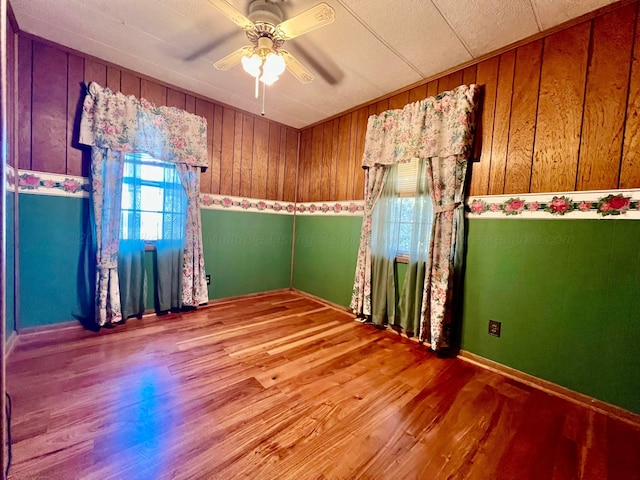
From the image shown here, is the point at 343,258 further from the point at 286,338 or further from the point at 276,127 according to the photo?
the point at 276,127

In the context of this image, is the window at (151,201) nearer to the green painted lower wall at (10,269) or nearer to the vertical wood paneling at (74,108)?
the vertical wood paneling at (74,108)

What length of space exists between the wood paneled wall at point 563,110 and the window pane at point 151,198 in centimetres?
290

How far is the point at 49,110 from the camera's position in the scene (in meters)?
2.14

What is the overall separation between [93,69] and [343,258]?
308 cm

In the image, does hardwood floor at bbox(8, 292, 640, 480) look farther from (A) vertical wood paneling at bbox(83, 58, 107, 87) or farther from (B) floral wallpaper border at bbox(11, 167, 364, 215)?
(A) vertical wood paneling at bbox(83, 58, 107, 87)

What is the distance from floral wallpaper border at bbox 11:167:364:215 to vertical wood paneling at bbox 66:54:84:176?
120 mm

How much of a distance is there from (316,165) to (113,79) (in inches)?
89.3

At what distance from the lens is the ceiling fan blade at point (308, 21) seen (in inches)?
51.2

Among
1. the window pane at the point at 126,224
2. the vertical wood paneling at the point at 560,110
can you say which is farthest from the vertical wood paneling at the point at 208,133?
the vertical wood paneling at the point at 560,110

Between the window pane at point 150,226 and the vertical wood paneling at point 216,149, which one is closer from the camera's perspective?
the window pane at point 150,226

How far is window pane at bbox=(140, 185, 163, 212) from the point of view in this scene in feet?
8.39

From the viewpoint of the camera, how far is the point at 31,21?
189 cm

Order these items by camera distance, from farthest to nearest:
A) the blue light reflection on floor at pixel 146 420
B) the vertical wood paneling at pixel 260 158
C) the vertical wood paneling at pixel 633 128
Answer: the vertical wood paneling at pixel 260 158
the vertical wood paneling at pixel 633 128
the blue light reflection on floor at pixel 146 420

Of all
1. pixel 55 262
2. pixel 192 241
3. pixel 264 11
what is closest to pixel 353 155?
pixel 264 11
